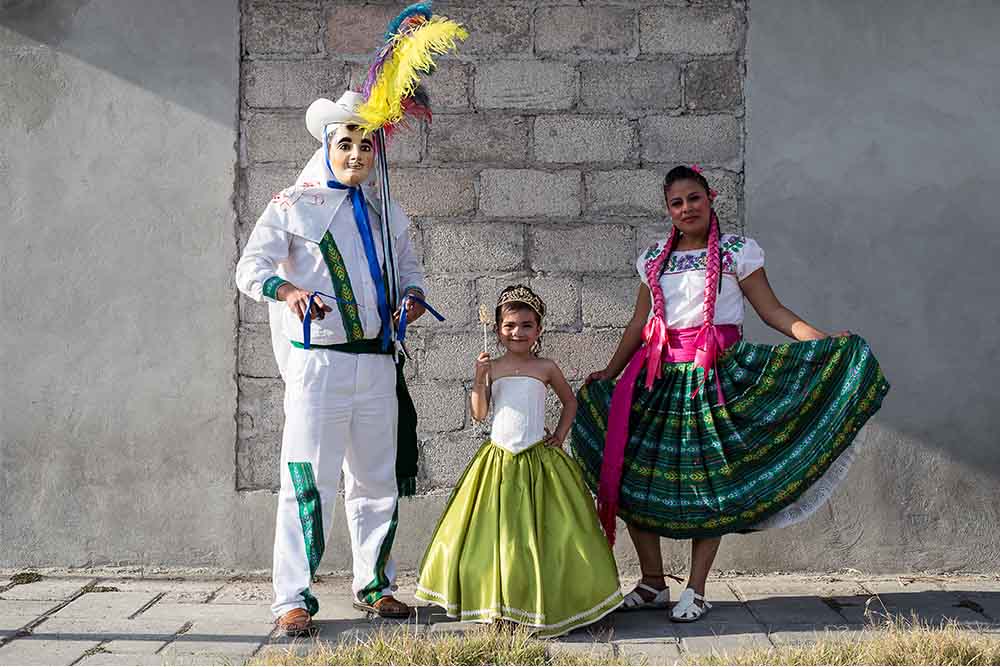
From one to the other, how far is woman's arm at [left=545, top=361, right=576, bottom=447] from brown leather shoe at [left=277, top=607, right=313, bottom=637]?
109cm

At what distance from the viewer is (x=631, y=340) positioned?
15.0 ft

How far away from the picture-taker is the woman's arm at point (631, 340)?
4559mm

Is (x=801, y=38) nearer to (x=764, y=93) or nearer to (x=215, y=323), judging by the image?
(x=764, y=93)

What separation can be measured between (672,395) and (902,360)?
1334 millimetres

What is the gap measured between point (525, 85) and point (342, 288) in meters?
1.47

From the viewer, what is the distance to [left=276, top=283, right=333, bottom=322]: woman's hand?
13.0 feet

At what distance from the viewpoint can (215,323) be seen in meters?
5.11

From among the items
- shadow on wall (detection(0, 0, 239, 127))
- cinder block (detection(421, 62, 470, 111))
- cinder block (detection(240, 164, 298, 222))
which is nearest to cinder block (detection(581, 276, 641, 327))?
cinder block (detection(421, 62, 470, 111))

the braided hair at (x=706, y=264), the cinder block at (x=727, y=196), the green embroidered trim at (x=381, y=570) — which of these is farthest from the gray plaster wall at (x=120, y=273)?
the cinder block at (x=727, y=196)

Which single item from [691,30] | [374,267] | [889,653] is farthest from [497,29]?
[889,653]

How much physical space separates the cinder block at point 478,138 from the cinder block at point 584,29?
367 millimetres

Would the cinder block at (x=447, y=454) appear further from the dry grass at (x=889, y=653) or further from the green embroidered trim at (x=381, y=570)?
the dry grass at (x=889, y=653)

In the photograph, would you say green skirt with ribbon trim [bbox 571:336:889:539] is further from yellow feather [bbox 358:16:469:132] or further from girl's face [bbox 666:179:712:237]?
yellow feather [bbox 358:16:469:132]

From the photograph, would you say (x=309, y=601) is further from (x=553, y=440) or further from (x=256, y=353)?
(x=256, y=353)
